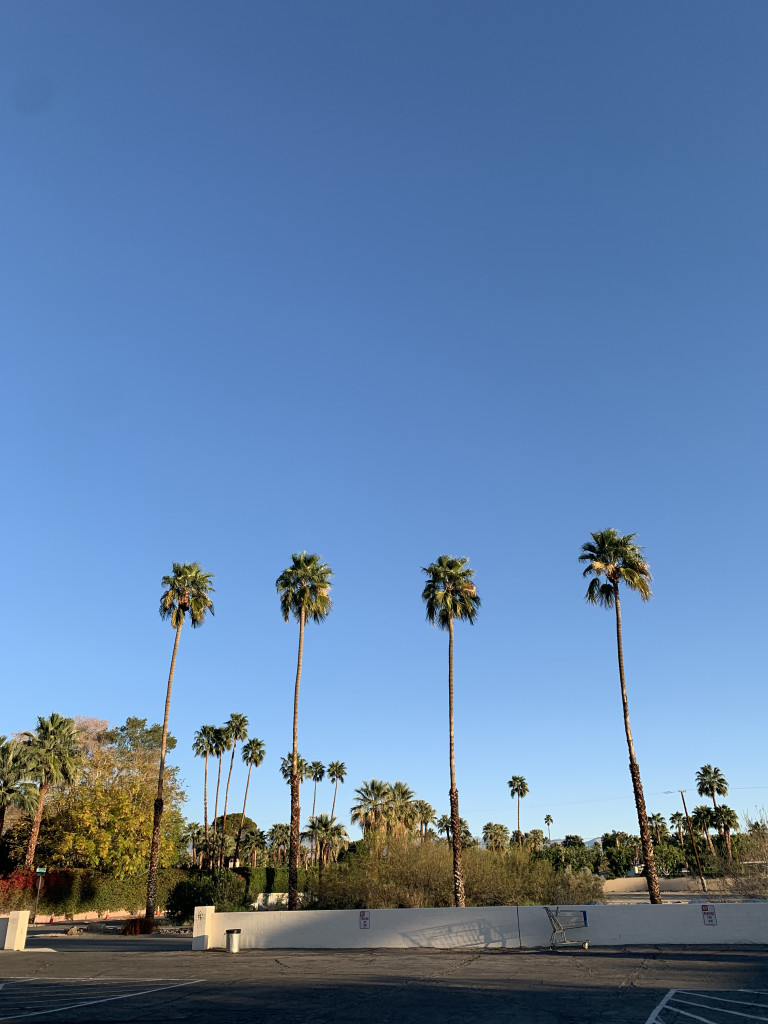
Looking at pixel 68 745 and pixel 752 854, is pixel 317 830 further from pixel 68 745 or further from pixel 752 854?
pixel 752 854

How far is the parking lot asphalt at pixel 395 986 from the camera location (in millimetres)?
12750

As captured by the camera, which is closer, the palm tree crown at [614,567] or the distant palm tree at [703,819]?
the palm tree crown at [614,567]

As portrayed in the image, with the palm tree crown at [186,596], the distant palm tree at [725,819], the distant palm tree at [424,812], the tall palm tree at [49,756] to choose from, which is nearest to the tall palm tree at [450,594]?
the palm tree crown at [186,596]

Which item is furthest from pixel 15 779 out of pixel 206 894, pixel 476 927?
pixel 476 927

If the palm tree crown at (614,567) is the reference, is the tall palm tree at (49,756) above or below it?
below

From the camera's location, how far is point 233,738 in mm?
75188

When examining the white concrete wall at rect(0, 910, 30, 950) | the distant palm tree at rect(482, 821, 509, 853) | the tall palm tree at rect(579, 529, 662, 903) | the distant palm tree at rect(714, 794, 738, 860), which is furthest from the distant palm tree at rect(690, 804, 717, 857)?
the white concrete wall at rect(0, 910, 30, 950)

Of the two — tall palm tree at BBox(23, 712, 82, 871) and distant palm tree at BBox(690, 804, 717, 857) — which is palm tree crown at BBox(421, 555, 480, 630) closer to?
tall palm tree at BBox(23, 712, 82, 871)

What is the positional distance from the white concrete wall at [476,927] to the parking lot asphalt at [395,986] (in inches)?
31.4

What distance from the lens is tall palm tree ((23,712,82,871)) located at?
48781 mm

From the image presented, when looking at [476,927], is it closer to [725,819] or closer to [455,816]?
[455,816]

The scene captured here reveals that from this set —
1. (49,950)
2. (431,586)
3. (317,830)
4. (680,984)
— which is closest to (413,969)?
(680,984)

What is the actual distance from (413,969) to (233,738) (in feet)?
197

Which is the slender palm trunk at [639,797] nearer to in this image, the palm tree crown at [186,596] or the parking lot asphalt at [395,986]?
the parking lot asphalt at [395,986]
